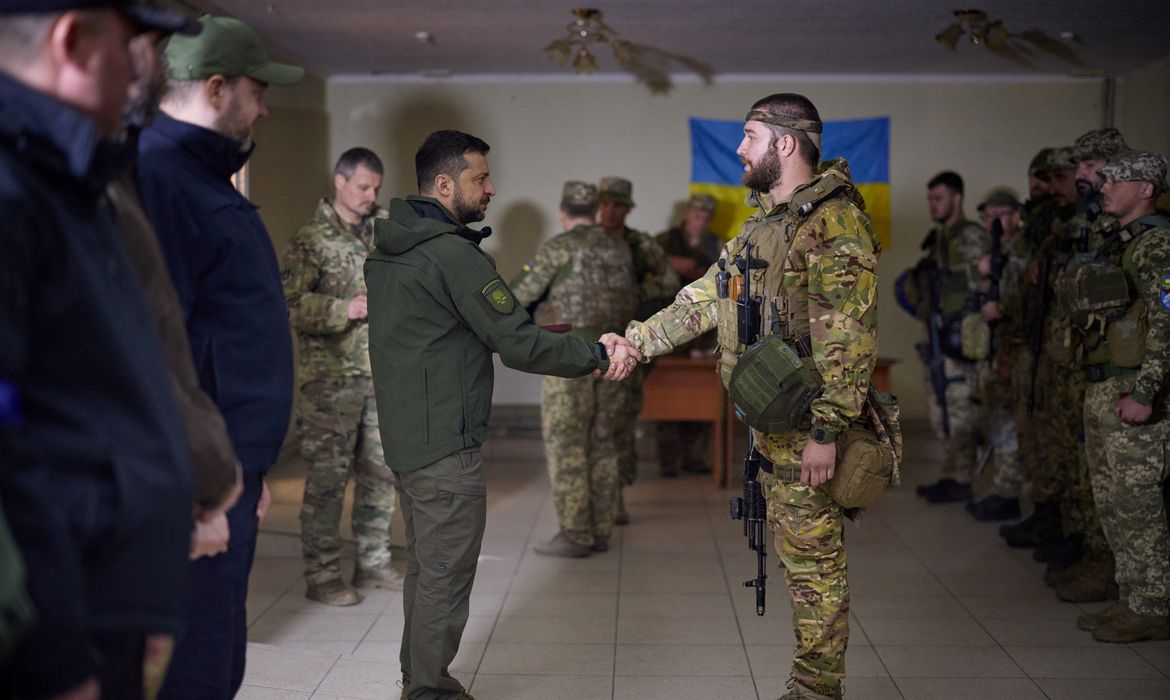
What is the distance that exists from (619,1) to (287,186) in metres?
2.74

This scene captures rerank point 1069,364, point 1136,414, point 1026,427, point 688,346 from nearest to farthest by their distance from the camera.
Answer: point 1136,414
point 1069,364
point 1026,427
point 688,346

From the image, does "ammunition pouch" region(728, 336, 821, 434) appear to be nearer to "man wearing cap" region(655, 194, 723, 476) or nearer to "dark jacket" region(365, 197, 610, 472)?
"dark jacket" region(365, 197, 610, 472)

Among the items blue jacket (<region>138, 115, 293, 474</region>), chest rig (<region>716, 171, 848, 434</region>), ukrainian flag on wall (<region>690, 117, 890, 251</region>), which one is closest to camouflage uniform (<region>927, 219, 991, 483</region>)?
ukrainian flag on wall (<region>690, 117, 890, 251</region>)

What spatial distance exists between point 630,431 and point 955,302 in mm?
1926

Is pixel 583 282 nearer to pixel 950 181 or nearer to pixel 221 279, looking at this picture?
pixel 950 181

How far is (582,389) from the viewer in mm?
4957

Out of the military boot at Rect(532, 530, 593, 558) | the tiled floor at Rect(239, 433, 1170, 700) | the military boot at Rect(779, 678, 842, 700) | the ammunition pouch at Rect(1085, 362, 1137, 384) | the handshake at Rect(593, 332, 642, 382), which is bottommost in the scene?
the tiled floor at Rect(239, 433, 1170, 700)

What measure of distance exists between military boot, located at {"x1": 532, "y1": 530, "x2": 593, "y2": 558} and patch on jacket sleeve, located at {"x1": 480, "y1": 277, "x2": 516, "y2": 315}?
2.44 m

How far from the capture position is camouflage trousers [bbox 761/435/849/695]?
115 inches

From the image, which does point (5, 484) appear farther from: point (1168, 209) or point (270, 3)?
point (270, 3)

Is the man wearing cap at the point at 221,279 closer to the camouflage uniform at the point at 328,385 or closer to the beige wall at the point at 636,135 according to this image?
the camouflage uniform at the point at 328,385

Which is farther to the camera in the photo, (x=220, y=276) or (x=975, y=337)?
(x=975, y=337)

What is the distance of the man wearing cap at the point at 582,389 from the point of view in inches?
196

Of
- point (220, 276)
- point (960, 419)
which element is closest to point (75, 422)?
point (220, 276)
